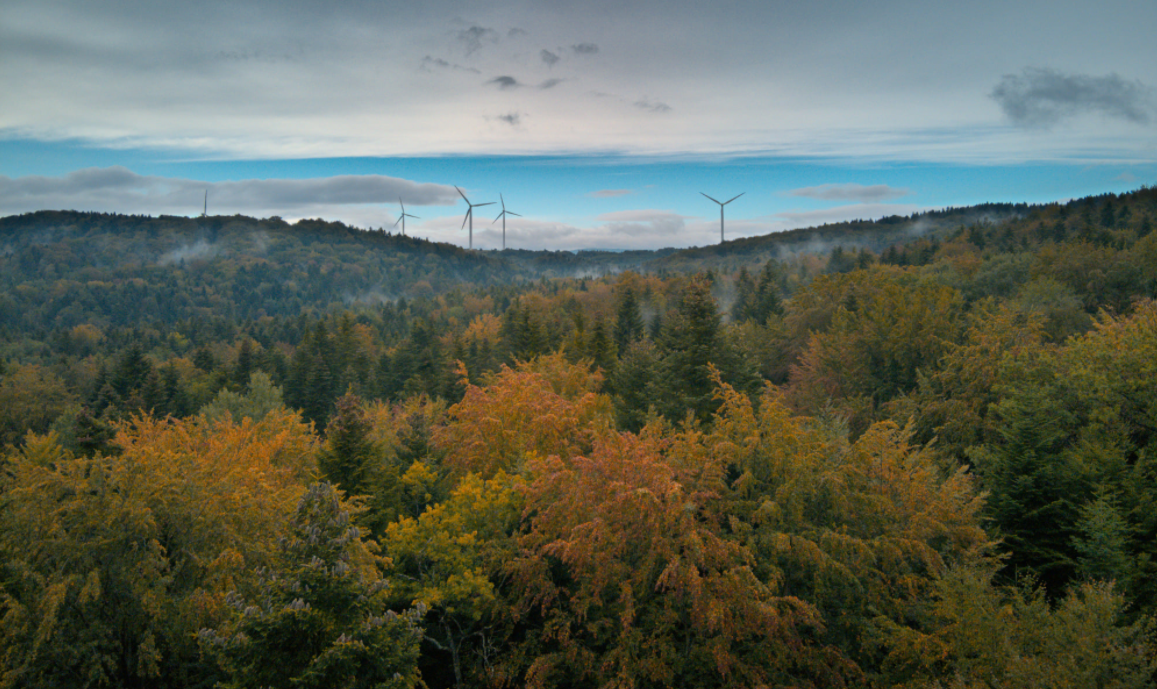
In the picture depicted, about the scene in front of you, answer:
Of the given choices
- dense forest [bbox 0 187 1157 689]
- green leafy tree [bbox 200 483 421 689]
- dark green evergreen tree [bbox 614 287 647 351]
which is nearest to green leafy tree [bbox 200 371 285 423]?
dense forest [bbox 0 187 1157 689]

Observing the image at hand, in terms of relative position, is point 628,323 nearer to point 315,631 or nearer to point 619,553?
point 619,553

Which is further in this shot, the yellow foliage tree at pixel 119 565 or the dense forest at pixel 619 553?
the yellow foliage tree at pixel 119 565

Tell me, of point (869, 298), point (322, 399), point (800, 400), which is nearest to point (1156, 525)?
point (800, 400)

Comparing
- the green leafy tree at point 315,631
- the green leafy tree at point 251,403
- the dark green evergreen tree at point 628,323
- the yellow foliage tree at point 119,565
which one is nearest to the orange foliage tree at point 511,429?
the yellow foliage tree at point 119,565

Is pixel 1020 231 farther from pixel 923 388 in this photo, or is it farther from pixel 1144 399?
pixel 1144 399

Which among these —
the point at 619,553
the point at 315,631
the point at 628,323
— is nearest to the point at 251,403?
the point at 628,323

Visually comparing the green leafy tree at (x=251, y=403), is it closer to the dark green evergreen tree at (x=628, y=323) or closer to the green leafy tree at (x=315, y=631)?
the dark green evergreen tree at (x=628, y=323)

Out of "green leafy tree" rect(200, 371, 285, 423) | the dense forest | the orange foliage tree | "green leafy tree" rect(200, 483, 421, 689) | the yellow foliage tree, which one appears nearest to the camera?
"green leafy tree" rect(200, 483, 421, 689)

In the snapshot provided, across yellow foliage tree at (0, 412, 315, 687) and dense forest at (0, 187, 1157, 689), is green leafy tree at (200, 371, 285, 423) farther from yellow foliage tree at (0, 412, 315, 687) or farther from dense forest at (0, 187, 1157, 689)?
yellow foliage tree at (0, 412, 315, 687)

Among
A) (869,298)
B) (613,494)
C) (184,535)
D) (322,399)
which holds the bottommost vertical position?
(322,399)

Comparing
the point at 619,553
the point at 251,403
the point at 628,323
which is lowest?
the point at 251,403

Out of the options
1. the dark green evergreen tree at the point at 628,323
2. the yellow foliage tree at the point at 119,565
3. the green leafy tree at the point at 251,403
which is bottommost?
the green leafy tree at the point at 251,403
